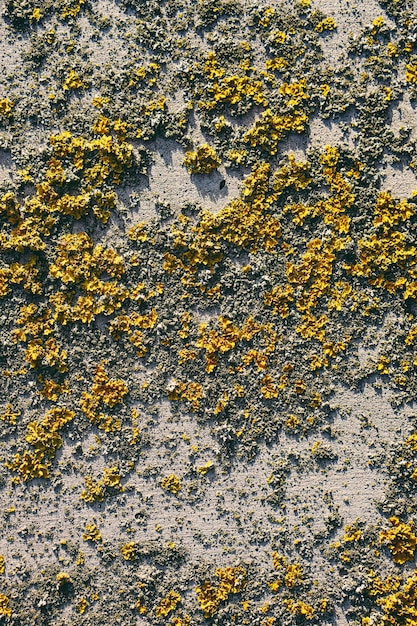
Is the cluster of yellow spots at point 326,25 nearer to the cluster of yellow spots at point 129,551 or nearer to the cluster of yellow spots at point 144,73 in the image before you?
the cluster of yellow spots at point 144,73

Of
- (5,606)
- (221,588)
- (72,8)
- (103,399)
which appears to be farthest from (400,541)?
(72,8)

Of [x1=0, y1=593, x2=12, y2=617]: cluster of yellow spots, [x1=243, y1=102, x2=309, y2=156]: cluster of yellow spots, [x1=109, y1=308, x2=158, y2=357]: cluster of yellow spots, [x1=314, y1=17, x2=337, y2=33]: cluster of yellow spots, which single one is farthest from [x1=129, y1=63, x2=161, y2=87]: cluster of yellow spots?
[x1=0, y1=593, x2=12, y2=617]: cluster of yellow spots

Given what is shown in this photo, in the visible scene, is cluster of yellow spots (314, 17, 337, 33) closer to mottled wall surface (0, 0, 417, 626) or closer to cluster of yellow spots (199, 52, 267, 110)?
mottled wall surface (0, 0, 417, 626)

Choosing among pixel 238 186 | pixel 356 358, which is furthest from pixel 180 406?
pixel 238 186

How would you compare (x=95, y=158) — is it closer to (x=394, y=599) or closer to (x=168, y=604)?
(x=168, y=604)

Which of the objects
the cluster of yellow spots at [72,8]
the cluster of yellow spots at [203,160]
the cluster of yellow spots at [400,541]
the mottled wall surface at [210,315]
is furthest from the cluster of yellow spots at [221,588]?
the cluster of yellow spots at [72,8]
